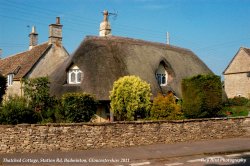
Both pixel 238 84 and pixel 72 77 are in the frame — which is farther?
pixel 238 84

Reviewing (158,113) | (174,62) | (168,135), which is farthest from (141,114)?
(174,62)

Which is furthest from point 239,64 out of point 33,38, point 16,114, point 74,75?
point 16,114

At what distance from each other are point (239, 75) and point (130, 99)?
31116mm

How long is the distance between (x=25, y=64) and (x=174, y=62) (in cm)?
1554

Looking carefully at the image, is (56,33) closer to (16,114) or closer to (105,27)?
(105,27)

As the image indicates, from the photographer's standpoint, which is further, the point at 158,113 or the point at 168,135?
the point at 158,113

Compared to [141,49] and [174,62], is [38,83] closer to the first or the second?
[141,49]

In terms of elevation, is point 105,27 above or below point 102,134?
above

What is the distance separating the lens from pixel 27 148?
14984mm

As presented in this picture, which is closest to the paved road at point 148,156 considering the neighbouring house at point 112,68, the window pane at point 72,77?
the neighbouring house at point 112,68

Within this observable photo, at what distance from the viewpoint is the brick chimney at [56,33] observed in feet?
118

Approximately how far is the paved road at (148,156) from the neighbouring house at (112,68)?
8.95m

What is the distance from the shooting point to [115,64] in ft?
89.1

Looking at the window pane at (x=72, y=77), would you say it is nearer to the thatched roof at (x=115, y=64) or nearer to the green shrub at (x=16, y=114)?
the thatched roof at (x=115, y=64)
